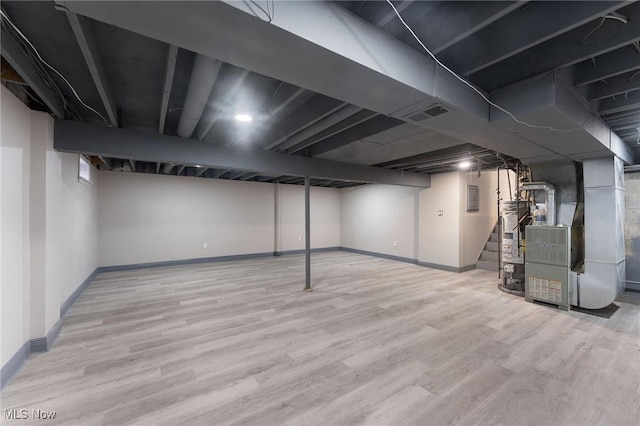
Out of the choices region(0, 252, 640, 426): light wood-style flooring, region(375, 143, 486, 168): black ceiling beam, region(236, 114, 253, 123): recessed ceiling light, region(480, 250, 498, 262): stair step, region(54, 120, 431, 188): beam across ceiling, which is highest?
region(236, 114, 253, 123): recessed ceiling light

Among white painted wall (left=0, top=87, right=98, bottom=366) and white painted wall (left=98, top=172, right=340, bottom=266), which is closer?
white painted wall (left=0, top=87, right=98, bottom=366)

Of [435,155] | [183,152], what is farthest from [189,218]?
[435,155]

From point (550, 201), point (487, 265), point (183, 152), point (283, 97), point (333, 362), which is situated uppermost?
point (283, 97)

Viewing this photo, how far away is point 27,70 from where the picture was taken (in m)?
1.86

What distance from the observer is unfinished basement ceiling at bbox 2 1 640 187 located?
147 centimetres

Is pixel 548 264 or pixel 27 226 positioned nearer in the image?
pixel 27 226

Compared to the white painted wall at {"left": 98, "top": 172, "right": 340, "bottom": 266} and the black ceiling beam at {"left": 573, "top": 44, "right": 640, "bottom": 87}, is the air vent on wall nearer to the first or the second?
the black ceiling beam at {"left": 573, "top": 44, "right": 640, "bottom": 87}

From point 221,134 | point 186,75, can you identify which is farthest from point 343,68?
point 221,134

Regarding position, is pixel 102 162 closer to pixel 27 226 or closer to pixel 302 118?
pixel 27 226

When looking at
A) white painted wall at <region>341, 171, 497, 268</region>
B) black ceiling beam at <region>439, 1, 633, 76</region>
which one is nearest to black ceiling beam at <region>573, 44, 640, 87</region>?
black ceiling beam at <region>439, 1, 633, 76</region>

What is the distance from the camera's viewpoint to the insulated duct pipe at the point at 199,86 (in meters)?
1.81

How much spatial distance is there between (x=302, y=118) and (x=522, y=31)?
1.96 meters

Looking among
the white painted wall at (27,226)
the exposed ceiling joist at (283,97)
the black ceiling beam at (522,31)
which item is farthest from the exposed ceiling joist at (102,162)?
the black ceiling beam at (522,31)

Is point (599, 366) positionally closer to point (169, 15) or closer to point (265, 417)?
point (265, 417)
